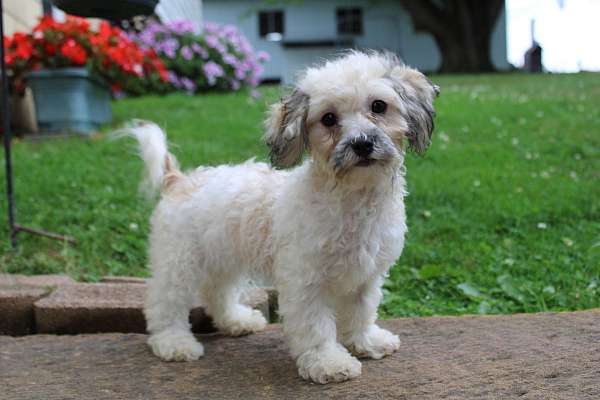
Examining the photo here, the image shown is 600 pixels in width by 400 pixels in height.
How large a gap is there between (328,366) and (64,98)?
6468 mm

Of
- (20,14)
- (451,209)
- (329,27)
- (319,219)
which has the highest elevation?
(329,27)

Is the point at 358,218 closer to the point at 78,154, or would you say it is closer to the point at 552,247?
Result: the point at 552,247

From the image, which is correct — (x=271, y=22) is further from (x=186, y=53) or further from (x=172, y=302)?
(x=172, y=302)

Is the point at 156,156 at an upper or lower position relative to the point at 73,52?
lower

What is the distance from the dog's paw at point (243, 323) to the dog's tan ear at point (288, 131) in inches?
46.8

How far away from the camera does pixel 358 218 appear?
3162 millimetres

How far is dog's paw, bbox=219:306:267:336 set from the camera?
400cm

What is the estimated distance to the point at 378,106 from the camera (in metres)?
3.05

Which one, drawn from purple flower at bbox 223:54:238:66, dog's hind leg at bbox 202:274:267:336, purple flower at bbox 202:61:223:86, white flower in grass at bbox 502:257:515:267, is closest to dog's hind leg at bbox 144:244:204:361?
dog's hind leg at bbox 202:274:267:336

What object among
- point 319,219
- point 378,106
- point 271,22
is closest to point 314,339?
point 319,219

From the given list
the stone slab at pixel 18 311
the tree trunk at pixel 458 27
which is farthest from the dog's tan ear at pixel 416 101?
the tree trunk at pixel 458 27

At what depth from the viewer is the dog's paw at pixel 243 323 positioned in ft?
13.1

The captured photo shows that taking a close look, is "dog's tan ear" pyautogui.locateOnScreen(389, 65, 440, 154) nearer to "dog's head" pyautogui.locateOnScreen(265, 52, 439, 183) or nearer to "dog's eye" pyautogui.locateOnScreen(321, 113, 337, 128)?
"dog's head" pyautogui.locateOnScreen(265, 52, 439, 183)

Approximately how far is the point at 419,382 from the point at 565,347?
2.51ft
